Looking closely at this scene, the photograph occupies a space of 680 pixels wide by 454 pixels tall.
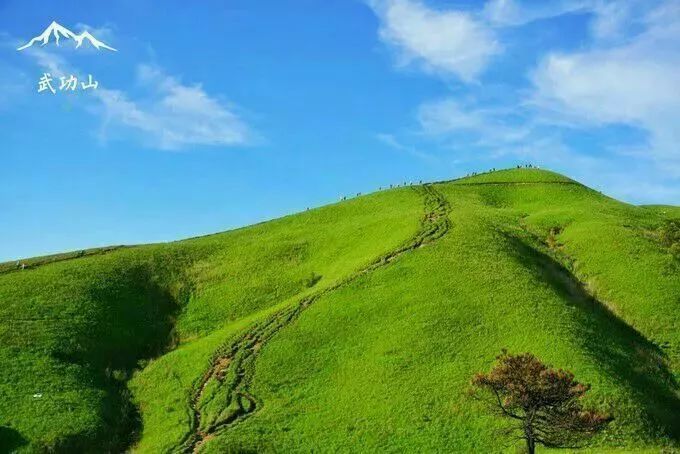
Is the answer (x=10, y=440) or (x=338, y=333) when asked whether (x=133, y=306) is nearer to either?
(x=338, y=333)

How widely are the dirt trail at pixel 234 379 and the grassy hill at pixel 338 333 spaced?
15 cm

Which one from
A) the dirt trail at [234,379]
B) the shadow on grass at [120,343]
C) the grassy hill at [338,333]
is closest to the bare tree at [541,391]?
the grassy hill at [338,333]

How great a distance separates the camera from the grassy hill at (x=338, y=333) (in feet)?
130

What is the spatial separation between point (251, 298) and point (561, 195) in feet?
163

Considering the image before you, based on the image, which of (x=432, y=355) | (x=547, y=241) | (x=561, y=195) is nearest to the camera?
(x=432, y=355)

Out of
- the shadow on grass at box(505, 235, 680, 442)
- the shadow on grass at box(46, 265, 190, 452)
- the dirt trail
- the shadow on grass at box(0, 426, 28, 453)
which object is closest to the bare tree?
the shadow on grass at box(505, 235, 680, 442)

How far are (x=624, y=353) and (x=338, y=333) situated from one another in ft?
67.1

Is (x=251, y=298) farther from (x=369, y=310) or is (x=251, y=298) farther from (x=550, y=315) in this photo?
(x=550, y=315)

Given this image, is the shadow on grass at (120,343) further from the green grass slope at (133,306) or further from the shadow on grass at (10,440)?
the shadow on grass at (10,440)

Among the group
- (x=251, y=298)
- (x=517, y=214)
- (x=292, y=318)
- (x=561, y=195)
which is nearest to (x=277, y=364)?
(x=292, y=318)

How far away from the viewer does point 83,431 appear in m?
40.3

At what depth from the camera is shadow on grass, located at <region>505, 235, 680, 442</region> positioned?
40906 mm

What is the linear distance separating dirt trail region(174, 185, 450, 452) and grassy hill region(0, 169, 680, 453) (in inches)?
5.8

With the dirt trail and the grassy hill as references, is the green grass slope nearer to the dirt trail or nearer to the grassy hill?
the grassy hill
